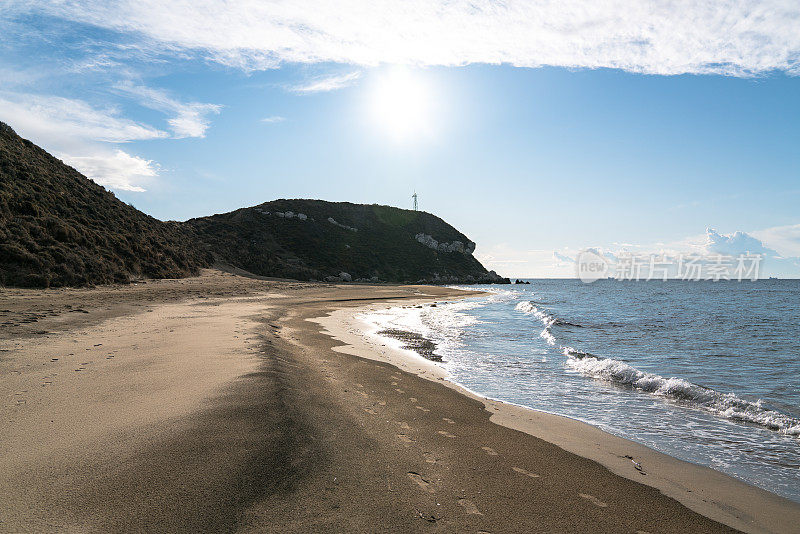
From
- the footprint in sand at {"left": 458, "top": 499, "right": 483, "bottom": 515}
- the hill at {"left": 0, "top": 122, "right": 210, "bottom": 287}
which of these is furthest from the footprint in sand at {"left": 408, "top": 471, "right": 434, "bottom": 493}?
the hill at {"left": 0, "top": 122, "right": 210, "bottom": 287}

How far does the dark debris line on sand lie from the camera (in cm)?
1293

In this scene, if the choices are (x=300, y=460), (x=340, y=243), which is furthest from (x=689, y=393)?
(x=340, y=243)

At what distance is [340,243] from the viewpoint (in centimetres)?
8806

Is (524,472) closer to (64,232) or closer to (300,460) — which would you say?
(300,460)

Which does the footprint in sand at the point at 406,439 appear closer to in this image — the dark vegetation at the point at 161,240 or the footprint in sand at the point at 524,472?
the footprint in sand at the point at 524,472

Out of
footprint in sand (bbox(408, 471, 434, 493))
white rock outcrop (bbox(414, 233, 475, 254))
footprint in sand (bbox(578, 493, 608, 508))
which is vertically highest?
white rock outcrop (bbox(414, 233, 475, 254))

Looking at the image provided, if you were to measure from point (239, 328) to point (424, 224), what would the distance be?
10695cm

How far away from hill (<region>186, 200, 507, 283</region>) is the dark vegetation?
323 millimetres

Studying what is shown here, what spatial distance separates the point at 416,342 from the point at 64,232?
76.4 feet

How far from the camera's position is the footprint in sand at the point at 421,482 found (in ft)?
12.7

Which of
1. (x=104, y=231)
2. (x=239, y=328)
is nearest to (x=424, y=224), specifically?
(x=104, y=231)

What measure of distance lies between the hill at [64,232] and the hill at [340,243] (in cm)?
1604

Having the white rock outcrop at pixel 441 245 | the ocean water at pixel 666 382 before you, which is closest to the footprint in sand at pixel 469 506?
the ocean water at pixel 666 382

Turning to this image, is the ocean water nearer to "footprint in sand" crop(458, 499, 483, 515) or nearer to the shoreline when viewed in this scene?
the shoreline
